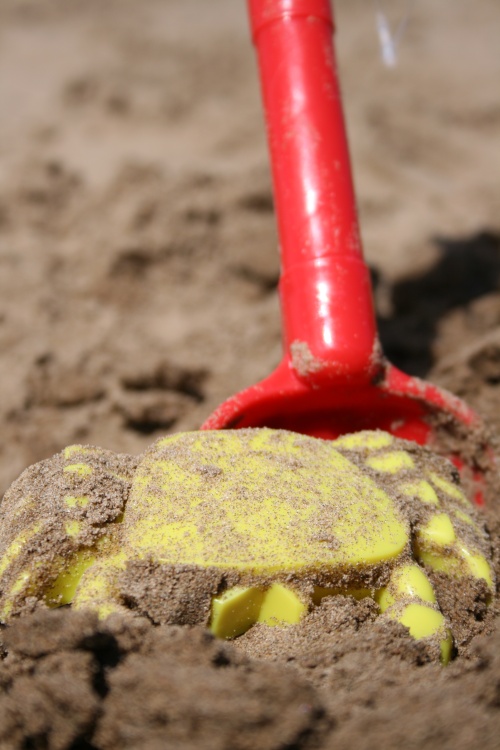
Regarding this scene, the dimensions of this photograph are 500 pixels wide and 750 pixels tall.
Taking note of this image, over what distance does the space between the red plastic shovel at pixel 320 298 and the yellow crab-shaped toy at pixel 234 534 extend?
184 millimetres

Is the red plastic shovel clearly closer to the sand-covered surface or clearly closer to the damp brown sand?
the sand-covered surface

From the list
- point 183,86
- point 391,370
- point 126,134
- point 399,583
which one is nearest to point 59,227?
point 126,134

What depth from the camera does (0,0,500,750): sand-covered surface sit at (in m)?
0.56

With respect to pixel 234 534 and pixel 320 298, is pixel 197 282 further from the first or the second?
pixel 234 534

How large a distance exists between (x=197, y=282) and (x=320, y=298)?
63cm

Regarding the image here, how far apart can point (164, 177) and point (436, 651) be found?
1.42m

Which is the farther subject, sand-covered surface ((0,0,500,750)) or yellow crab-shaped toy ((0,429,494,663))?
yellow crab-shaped toy ((0,429,494,663))

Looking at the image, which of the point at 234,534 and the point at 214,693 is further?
the point at 234,534

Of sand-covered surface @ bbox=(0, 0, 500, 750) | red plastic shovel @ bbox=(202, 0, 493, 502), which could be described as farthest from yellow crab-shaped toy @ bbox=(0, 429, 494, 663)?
red plastic shovel @ bbox=(202, 0, 493, 502)

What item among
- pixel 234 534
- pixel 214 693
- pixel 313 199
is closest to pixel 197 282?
pixel 313 199

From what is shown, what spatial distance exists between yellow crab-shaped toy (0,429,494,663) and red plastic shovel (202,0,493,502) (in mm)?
184

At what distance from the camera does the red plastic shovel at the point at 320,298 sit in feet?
3.31

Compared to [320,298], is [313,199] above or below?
above

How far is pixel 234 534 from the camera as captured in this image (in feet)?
2.31
